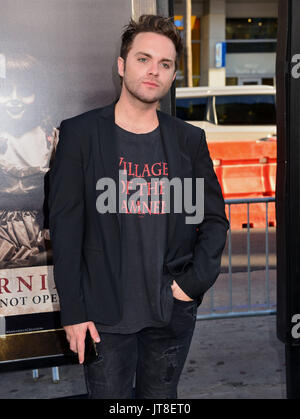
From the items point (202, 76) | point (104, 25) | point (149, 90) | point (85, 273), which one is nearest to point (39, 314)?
point (85, 273)

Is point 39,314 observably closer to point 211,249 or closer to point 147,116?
point 211,249

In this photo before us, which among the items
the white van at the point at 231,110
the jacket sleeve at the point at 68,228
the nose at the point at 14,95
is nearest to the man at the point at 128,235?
the jacket sleeve at the point at 68,228

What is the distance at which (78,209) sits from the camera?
2.18m

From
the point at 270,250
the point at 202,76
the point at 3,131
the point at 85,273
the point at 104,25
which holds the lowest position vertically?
the point at 270,250

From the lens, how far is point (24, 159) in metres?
2.79

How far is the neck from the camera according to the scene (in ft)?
7.47

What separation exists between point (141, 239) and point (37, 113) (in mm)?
969

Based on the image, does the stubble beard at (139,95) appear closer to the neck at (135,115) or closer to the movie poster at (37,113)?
the neck at (135,115)

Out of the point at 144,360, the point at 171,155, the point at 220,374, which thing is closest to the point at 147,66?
the point at 171,155

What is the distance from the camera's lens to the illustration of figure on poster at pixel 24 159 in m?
2.71

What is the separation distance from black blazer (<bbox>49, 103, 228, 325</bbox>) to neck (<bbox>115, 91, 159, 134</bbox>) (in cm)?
5

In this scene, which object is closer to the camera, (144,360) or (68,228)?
(68,228)

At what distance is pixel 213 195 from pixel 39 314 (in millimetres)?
1112

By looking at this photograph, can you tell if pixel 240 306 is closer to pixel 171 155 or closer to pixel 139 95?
pixel 171 155
